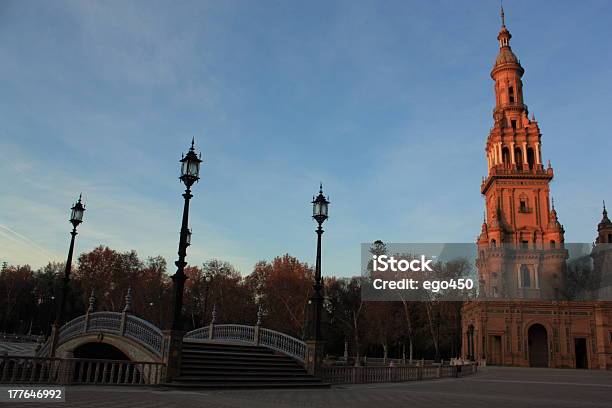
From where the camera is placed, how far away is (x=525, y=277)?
6019 cm

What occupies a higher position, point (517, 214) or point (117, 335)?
point (517, 214)

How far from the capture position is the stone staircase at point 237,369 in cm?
1616

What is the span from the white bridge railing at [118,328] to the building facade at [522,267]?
34.5m

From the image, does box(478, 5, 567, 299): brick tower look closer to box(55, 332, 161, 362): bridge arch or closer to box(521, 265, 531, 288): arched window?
box(521, 265, 531, 288): arched window

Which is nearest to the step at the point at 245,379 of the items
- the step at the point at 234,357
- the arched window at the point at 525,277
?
the step at the point at 234,357

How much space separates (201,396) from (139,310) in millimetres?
60915

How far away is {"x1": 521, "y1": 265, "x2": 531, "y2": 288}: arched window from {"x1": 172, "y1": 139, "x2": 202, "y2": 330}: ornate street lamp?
2096 inches

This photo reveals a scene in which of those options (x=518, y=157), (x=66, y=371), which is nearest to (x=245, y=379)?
(x=66, y=371)

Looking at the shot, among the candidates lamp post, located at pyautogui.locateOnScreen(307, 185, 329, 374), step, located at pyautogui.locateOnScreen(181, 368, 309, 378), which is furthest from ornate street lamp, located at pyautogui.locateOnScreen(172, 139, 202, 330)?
lamp post, located at pyautogui.locateOnScreen(307, 185, 329, 374)

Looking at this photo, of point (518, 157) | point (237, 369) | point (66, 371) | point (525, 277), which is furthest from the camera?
point (518, 157)

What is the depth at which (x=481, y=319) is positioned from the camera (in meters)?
54.4

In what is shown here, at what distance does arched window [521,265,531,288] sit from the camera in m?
59.7

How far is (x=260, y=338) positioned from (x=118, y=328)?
6.16 meters

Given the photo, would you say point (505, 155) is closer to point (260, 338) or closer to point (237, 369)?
point (260, 338)
